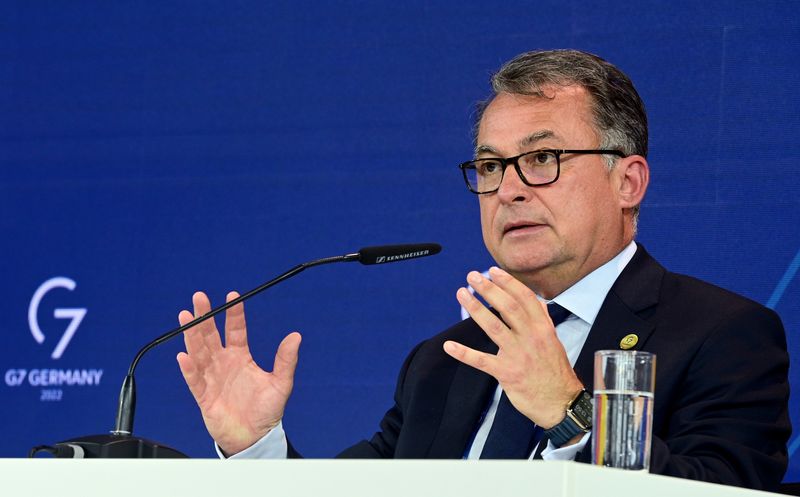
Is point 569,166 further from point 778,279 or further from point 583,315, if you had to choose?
point 778,279

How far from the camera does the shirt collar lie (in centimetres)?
238

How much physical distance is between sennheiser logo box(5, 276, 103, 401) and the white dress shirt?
929mm

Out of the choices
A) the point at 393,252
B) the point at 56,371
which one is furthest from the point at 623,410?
the point at 56,371

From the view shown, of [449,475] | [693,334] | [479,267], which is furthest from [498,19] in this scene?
[449,475]

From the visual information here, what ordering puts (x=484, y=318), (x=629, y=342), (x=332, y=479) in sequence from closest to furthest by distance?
(x=332, y=479), (x=484, y=318), (x=629, y=342)

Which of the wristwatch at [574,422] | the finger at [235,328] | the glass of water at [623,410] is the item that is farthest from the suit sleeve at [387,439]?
the glass of water at [623,410]

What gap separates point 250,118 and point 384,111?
38cm

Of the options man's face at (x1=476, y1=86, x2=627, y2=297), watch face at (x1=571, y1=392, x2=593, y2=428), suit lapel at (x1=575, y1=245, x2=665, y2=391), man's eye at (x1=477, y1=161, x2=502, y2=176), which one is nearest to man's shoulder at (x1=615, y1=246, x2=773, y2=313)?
suit lapel at (x1=575, y1=245, x2=665, y2=391)

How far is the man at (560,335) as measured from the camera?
5.92 feet

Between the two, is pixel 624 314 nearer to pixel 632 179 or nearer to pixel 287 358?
pixel 632 179

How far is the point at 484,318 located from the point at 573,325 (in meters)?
0.68

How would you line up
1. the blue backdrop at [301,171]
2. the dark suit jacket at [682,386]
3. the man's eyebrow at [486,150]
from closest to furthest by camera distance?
the dark suit jacket at [682,386], the man's eyebrow at [486,150], the blue backdrop at [301,171]

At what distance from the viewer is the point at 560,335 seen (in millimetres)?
2379

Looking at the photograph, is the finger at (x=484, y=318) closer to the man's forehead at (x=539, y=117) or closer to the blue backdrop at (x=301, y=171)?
the man's forehead at (x=539, y=117)
